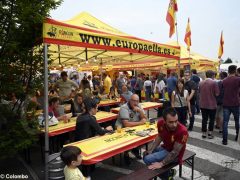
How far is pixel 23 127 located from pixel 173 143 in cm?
258

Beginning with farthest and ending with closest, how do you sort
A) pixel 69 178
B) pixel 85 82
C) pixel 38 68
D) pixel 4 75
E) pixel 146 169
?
pixel 85 82 → pixel 38 68 → pixel 4 75 → pixel 146 169 → pixel 69 178

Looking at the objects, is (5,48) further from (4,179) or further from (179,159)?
(179,159)

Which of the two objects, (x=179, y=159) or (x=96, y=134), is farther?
(x=96, y=134)

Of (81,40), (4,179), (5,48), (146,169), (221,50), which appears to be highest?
(221,50)

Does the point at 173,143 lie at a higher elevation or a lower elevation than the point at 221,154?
higher

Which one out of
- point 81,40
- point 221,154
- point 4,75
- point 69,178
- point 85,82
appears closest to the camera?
point 69,178

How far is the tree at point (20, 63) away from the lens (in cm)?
378

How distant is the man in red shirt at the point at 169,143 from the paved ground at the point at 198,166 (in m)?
1.11

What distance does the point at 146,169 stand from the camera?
3.65 metres

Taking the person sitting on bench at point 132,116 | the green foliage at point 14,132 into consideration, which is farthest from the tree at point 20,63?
the person sitting on bench at point 132,116

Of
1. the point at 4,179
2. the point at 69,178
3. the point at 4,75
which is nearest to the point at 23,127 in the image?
the point at 4,75

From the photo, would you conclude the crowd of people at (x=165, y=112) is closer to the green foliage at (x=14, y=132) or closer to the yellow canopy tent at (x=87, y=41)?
the green foliage at (x=14, y=132)

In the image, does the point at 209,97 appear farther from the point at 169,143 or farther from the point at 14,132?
the point at 14,132

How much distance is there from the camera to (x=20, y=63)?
13.9ft
